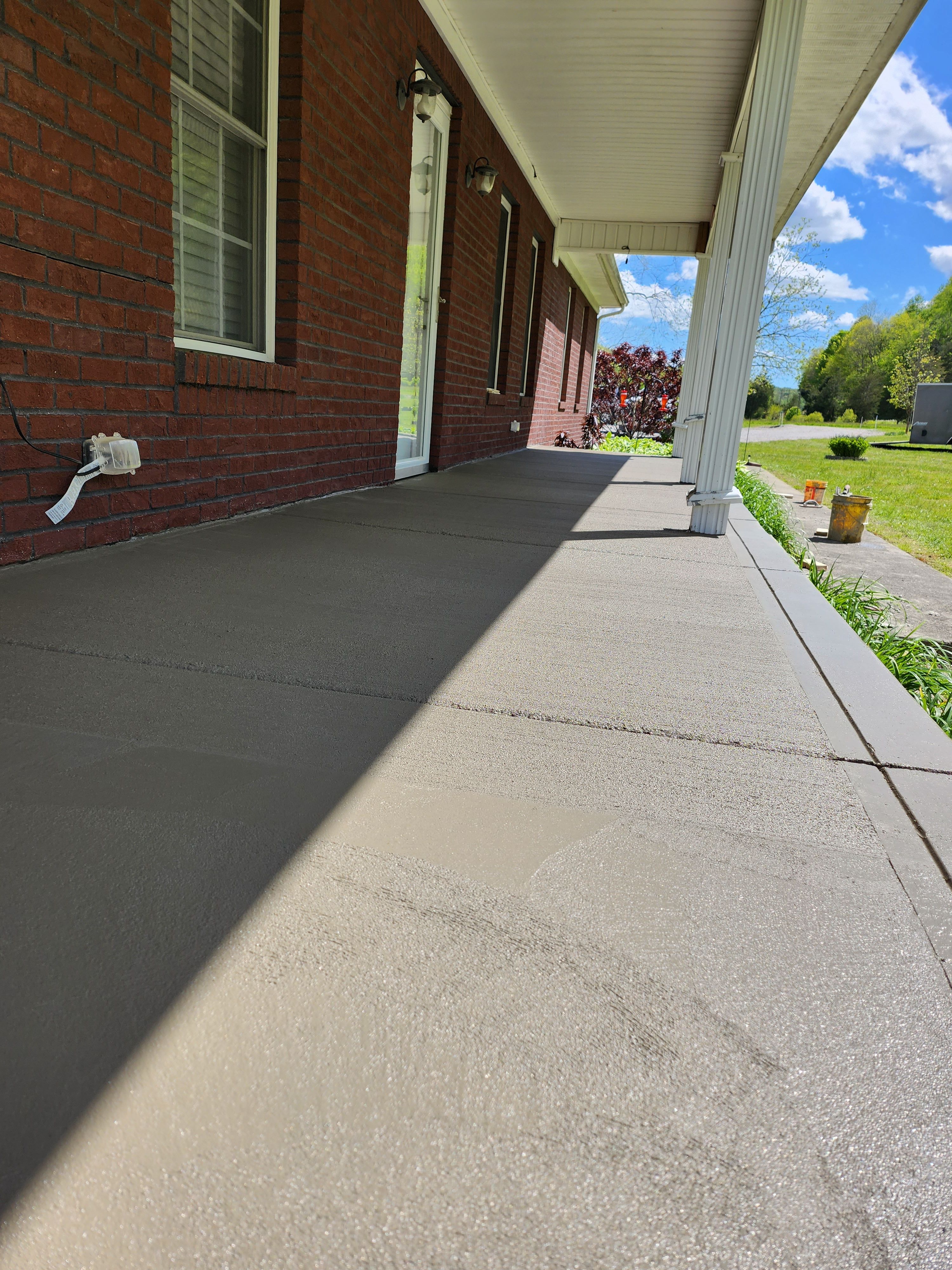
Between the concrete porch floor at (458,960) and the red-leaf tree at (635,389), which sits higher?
the red-leaf tree at (635,389)

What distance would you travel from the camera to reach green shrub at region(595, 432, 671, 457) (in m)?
14.2

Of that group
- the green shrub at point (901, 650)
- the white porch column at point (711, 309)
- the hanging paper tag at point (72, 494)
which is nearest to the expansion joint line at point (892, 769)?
the green shrub at point (901, 650)

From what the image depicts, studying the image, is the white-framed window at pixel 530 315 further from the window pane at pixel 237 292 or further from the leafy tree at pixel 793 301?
the leafy tree at pixel 793 301

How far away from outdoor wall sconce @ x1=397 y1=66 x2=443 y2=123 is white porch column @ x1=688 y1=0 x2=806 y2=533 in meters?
1.93

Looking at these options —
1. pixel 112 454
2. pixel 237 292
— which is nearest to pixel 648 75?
pixel 237 292

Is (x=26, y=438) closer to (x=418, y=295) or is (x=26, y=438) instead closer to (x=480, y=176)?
(x=418, y=295)

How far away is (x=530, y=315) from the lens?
10438mm

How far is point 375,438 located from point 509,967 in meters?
4.60

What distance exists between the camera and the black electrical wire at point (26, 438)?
7.69 feet

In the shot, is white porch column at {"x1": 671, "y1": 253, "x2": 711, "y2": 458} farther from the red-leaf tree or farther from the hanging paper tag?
the hanging paper tag

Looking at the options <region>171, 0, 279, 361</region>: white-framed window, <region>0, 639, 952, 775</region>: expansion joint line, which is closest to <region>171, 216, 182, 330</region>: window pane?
<region>171, 0, 279, 361</region>: white-framed window

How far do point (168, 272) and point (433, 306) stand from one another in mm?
3672

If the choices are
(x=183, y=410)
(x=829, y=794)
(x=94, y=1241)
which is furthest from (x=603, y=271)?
(x=94, y=1241)

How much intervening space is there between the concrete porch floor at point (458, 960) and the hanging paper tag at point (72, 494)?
53 cm
